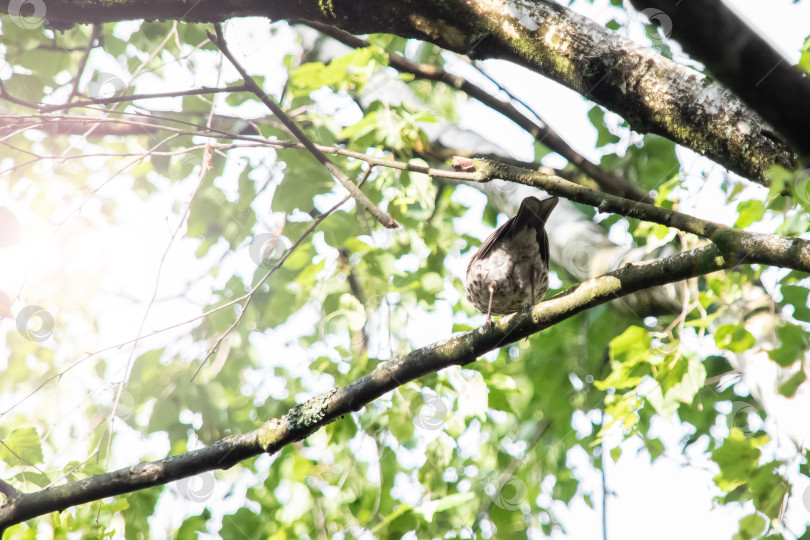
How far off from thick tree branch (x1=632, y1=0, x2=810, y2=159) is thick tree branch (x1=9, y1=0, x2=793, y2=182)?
0.98 m

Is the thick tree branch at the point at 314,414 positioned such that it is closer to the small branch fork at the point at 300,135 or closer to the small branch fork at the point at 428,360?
the small branch fork at the point at 428,360

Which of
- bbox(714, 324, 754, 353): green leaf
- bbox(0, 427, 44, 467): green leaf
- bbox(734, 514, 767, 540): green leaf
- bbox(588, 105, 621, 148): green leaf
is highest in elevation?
bbox(714, 324, 754, 353): green leaf

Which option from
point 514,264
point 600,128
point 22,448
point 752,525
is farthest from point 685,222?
point 22,448

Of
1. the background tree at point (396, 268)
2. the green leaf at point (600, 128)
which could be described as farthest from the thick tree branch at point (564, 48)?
the green leaf at point (600, 128)

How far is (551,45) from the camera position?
2.13 m

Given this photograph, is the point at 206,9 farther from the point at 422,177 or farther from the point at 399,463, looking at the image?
the point at 399,463

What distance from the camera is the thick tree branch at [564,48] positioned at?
6.42 ft

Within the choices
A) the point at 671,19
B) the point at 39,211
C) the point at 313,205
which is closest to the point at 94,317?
the point at 39,211

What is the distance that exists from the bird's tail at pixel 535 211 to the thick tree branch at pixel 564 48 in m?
1.04

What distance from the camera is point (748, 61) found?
0.96 meters

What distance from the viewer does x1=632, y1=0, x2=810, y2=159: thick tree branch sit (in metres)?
0.94

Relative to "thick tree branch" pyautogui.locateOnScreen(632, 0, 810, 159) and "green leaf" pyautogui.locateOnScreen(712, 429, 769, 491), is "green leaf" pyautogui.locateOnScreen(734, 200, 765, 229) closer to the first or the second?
"green leaf" pyautogui.locateOnScreen(712, 429, 769, 491)

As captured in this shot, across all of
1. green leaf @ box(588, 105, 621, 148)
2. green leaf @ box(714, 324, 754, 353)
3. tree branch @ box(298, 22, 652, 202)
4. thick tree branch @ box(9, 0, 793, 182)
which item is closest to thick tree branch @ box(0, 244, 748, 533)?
thick tree branch @ box(9, 0, 793, 182)

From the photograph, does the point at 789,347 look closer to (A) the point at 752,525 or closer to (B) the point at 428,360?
(A) the point at 752,525
